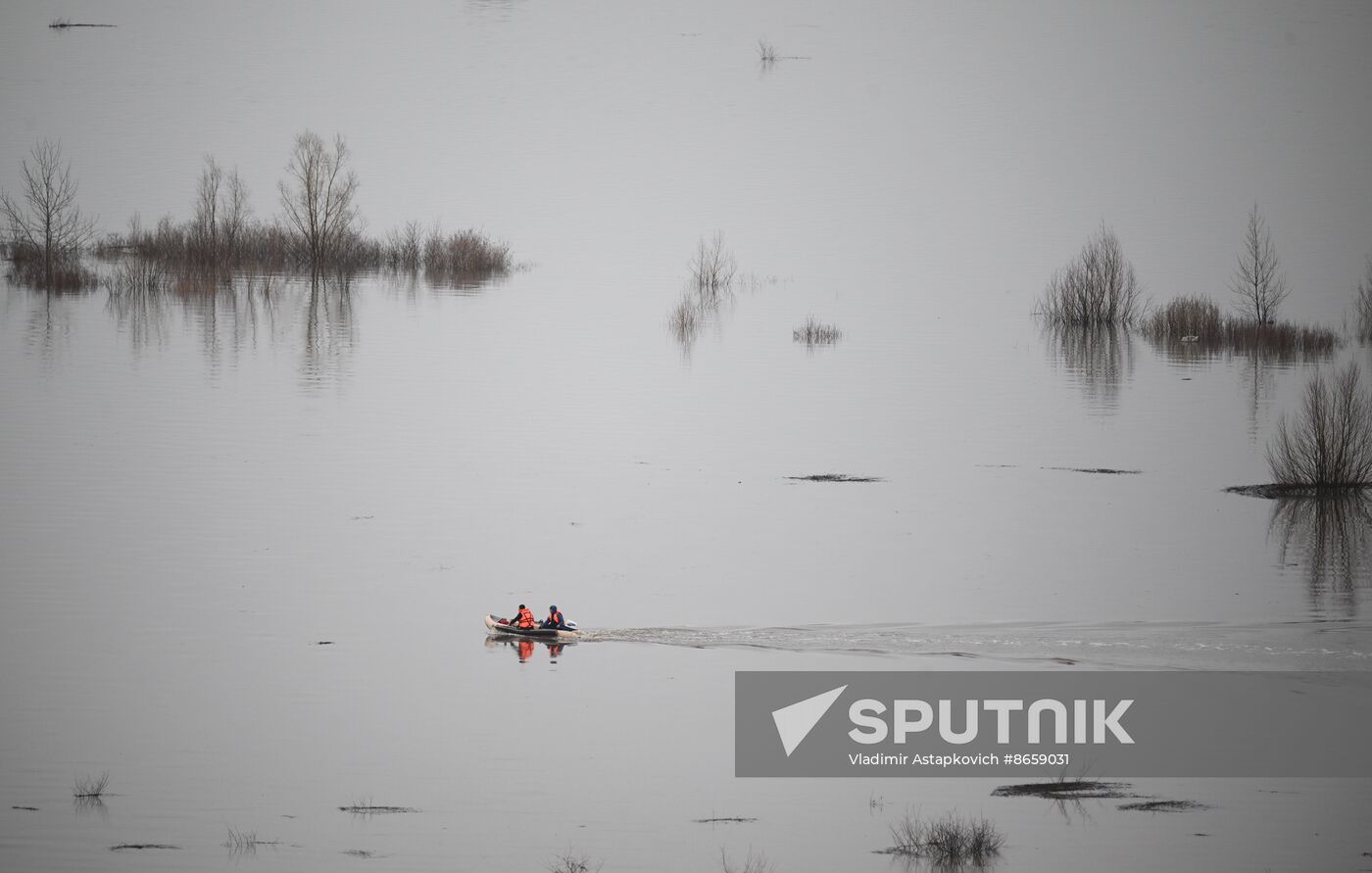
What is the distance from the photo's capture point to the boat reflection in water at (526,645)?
16862mm

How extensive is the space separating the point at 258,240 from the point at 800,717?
56516 mm

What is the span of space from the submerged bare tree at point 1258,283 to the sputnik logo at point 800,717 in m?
32.6

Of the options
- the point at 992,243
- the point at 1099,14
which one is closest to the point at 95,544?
the point at 992,243

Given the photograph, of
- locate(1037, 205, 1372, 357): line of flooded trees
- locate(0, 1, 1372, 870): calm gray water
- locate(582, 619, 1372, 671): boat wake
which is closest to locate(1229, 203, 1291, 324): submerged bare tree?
locate(1037, 205, 1372, 357): line of flooded trees

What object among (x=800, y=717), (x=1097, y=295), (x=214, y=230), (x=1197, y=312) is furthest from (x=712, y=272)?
(x=800, y=717)

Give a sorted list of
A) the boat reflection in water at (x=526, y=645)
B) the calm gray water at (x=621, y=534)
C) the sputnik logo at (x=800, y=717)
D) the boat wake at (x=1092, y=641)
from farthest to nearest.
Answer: the boat reflection in water at (x=526, y=645), the boat wake at (x=1092, y=641), the sputnik logo at (x=800, y=717), the calm gray water at (x=621, y=534)

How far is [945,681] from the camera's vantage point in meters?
15.7

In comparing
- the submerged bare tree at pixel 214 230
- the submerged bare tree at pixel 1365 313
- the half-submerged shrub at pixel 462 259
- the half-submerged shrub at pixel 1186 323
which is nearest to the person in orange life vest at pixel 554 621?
the half-submerged shrub at pixel 1186 323

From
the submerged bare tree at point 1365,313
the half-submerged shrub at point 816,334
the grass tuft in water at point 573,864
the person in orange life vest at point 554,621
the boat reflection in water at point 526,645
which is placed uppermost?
the submerged bare tree at point 1365,313

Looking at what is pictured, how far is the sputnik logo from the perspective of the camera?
579 inches

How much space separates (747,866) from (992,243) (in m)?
65.8

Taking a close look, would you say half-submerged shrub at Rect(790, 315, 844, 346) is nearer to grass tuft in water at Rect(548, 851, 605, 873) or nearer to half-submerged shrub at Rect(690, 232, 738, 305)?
half-submerged shrub at Rect(690, 232, 738, 305)

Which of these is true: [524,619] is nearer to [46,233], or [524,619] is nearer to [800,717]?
[800,717]

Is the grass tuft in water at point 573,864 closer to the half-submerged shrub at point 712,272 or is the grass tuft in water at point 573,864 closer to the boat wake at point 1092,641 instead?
the boat wake at point 1092,641
